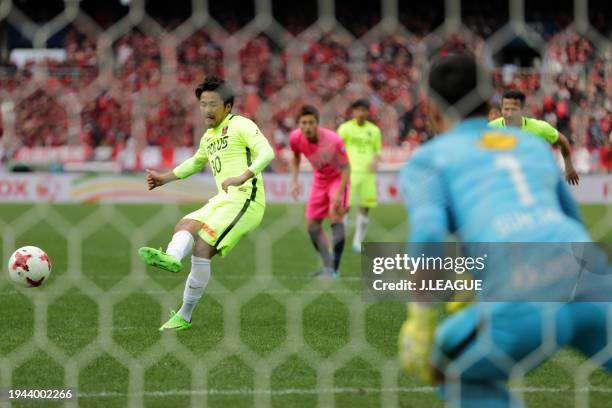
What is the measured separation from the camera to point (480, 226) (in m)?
2.80

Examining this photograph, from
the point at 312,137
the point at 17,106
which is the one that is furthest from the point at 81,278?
the point at 17,106

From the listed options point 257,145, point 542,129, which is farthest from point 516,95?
point 257,145

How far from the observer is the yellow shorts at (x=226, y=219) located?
6336 mm

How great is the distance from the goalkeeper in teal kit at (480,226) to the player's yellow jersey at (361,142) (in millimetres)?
9090

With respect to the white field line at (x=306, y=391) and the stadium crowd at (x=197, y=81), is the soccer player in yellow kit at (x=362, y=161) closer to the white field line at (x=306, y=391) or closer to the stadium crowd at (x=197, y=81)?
the stadium crowd at (x=197, y=81)

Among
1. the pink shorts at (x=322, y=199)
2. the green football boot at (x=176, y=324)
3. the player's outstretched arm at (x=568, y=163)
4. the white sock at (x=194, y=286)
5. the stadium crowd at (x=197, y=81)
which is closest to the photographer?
the green football boot at (x=176, y=324)

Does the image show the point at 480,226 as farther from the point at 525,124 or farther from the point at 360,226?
the point at 360,226

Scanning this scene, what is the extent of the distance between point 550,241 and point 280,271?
6728mm

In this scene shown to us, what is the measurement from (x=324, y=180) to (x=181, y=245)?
3653 millimetres

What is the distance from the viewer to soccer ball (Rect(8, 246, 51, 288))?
21.6 ft

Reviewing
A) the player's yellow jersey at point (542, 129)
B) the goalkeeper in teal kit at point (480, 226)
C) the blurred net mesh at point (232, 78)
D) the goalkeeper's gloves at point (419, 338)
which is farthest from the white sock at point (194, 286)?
the goalkeeper's gloves at point (419, 338)

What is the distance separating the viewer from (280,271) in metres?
9.41

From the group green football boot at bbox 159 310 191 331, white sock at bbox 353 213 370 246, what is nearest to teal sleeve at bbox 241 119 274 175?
green football boot at bbox 159 310 191 331

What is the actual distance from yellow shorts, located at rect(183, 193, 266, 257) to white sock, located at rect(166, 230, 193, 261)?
0.13 meters
